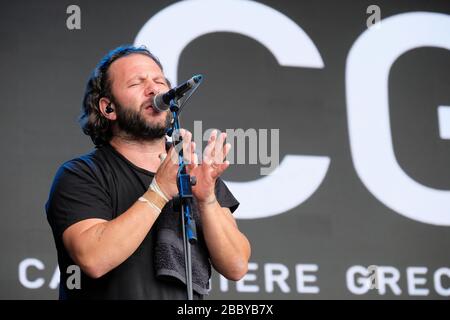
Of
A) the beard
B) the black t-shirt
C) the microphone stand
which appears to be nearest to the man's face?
the beard

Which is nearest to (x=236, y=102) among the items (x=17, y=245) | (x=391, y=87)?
(x=391, y=87)

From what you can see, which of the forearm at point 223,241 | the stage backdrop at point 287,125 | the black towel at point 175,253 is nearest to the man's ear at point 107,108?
the black towel at point 175,253

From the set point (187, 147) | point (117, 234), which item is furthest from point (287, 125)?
point (117, 234)

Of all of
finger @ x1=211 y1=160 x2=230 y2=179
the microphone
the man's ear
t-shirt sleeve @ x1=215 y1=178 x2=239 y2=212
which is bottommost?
t-shirt sleeve @ x1=215 y1=178 x2=239 y2=212

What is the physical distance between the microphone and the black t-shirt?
0.74 ft

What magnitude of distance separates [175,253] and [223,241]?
155 mm

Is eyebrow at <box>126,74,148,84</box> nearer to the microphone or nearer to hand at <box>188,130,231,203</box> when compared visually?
Result: the microphone

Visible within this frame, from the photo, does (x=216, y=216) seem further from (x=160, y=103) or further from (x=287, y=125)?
(x=287, y=125)

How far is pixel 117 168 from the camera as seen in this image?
2.26m

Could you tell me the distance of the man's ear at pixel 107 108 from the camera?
2.44m

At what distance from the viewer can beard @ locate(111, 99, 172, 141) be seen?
2.29 metres

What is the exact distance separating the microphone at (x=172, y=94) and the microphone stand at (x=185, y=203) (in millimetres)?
22

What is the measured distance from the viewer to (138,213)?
202 centimetres

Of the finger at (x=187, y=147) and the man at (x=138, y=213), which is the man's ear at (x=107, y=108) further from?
the finger at (x=187, y=147)
